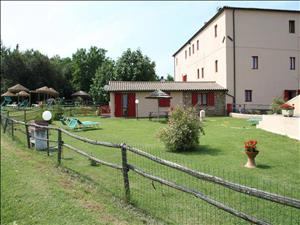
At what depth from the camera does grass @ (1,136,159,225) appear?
5492 millimetres

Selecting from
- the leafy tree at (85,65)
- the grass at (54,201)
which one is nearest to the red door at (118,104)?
the grass at (54,201)

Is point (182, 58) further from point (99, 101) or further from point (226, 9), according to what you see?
point (226, 9)

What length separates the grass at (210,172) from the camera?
5.47 m

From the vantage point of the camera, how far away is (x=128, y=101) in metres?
29.8

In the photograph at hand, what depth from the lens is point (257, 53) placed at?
30.7 m

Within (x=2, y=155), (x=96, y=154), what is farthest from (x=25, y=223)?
(x=2, y=155)

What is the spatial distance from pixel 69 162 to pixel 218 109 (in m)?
22.4

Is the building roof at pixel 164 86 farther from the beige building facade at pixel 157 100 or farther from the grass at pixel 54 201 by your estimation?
the grass at pixel 54 201

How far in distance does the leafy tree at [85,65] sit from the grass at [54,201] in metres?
54.6

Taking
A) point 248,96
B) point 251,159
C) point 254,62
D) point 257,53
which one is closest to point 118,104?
point 248,96

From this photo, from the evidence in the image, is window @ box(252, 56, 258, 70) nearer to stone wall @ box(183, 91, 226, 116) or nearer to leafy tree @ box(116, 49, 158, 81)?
stone wall @ box(183, 91, 226, 116)

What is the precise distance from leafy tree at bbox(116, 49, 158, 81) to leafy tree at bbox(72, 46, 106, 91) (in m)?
19.1

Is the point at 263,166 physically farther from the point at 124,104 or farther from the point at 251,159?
the point at 124,104

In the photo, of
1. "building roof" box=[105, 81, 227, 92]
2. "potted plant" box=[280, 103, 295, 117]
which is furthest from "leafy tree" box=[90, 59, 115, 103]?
"potted plant" box=[280, 103, 295, 117]
